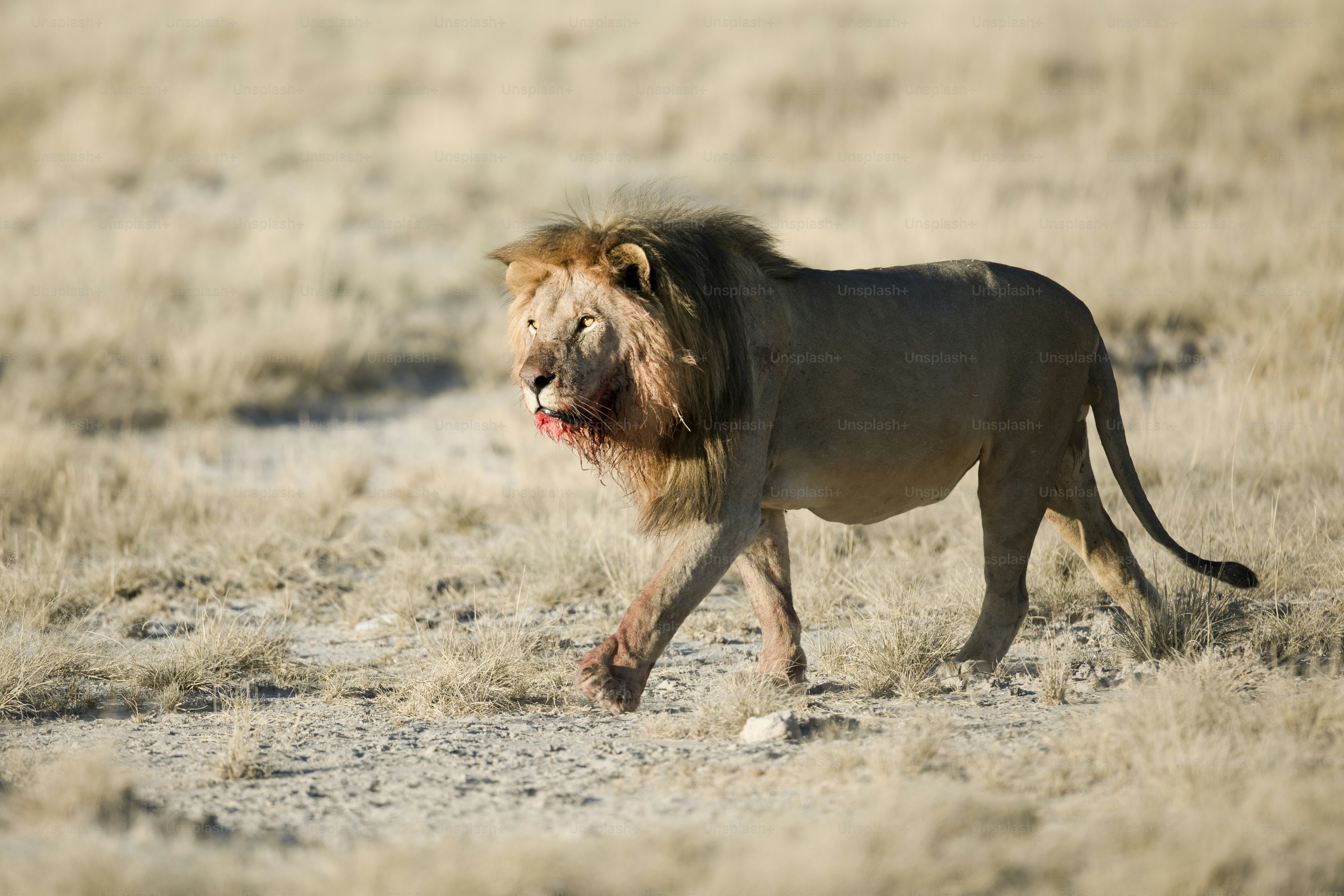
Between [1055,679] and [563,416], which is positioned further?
[1055,679]

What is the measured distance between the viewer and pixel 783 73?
69.4ft

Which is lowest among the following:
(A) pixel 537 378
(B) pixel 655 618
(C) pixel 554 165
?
(B) pixel 655 618

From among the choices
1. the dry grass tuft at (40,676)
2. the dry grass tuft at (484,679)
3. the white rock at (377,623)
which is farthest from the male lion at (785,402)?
the dry grass tuft at (40,676)

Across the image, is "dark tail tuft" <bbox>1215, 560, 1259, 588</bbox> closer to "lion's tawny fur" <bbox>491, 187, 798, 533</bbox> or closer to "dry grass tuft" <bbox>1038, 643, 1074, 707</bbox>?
"dry grass tuft" <bbox>1038, 643, 1074, 707</bbox>

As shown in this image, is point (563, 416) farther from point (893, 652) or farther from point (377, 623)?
point (377, 623)

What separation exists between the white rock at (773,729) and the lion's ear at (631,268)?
152cm

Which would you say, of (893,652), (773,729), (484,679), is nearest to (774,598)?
(893,652)

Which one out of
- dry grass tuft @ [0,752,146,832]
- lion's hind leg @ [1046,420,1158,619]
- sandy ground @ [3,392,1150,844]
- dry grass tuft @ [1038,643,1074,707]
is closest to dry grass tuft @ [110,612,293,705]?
sandy ground @ [3,392,1150,844]

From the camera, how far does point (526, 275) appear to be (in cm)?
421

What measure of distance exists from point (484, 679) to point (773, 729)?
133 cm

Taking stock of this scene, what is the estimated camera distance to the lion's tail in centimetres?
514

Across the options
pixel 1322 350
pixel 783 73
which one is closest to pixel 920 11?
pixel 783 73

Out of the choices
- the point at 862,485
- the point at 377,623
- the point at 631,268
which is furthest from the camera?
the point at 377,623

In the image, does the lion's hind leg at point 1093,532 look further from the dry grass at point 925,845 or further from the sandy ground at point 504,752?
the dry grass at point 925,845
